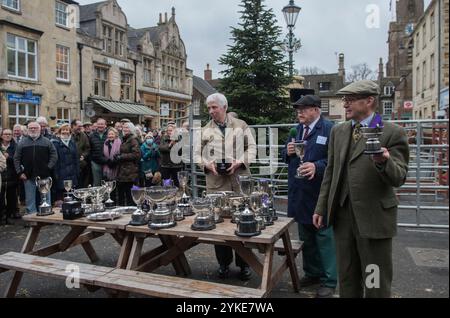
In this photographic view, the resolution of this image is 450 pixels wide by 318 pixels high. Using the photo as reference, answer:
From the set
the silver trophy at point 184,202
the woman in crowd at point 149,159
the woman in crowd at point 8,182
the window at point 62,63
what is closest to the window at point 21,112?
the window at point 62,63

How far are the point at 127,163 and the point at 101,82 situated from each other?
18.3 metres

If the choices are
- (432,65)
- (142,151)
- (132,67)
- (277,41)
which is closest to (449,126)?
(432,65)

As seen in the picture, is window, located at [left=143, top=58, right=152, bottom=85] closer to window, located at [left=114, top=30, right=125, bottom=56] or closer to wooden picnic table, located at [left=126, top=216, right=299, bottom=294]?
window, located at [left=114, top=30, right=125, bottom=56]

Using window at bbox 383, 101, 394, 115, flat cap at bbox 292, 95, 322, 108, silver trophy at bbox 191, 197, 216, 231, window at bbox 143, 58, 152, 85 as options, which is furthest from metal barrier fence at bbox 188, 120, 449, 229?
window at bbox 383, 101, 394, 115

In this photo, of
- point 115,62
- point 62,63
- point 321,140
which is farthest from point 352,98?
point 115,62

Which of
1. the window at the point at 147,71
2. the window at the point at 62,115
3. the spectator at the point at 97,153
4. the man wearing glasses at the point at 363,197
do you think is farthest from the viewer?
the window at the point at 147,71

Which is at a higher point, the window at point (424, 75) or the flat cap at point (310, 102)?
the flat cap at point (310, 102)

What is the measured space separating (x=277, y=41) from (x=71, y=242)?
311 inches

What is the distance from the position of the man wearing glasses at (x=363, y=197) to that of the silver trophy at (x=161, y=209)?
1.46 m

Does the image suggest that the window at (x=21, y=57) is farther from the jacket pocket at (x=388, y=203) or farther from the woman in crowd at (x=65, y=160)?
the jacket pocket at (x=388, y=203)

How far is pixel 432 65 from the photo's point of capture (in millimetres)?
1423

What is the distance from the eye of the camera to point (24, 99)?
17.9 metres

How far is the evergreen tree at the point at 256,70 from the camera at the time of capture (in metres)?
10.2

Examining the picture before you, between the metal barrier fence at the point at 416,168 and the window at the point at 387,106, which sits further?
the window at the point at 387,106
